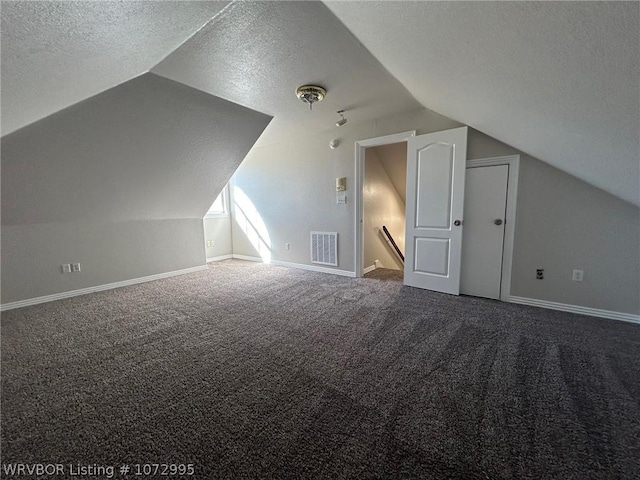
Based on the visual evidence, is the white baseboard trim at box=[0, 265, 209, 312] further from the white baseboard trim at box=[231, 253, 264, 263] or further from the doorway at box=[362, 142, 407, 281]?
the doorway at box=[362, 142, 407, 281]

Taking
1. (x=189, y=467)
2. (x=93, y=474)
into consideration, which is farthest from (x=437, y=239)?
(x=93, y=474)

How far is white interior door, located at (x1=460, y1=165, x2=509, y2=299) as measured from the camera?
113 inches

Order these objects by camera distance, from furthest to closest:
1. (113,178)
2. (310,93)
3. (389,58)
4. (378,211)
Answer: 1. (378,211)
2. (113,178)
3. (310,93)
4. (389,58)

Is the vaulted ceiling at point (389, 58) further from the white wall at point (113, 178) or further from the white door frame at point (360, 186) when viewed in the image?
the white door frame at point (360, 186)

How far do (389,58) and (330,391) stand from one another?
2424 millimetres

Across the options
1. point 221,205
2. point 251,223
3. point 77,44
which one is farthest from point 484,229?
point 221,205

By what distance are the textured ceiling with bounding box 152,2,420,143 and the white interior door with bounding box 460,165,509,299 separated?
4.15ft

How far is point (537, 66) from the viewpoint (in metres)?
1.27

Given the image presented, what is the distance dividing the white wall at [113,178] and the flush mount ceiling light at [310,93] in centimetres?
88

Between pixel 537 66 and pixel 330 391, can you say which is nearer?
pixel 537 66

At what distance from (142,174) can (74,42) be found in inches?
84.8

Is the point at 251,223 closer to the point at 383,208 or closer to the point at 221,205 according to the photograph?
the point at 221,205

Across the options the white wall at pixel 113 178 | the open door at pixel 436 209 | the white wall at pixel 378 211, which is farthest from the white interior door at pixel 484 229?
the white wall at pixel 113 178

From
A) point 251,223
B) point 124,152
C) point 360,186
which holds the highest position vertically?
point 124,152
